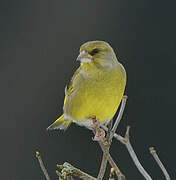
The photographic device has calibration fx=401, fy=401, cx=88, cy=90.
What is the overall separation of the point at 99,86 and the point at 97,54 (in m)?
0.13

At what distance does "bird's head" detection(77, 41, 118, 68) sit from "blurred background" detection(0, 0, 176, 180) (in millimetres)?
1244

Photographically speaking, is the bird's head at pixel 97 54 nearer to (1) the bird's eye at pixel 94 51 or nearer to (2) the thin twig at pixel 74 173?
(1) the bird's eye at pixel 94 51

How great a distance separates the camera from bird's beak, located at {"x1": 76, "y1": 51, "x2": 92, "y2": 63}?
4.74 feet

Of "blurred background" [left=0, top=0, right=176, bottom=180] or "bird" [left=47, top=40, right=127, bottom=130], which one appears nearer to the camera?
"bird" [left=47, top=40, right=127, bottom=130]

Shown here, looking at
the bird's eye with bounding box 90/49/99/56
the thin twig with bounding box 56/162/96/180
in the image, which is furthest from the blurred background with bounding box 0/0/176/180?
the thin twig with bounding box 56/162/96/180

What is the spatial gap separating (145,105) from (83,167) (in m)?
0.66

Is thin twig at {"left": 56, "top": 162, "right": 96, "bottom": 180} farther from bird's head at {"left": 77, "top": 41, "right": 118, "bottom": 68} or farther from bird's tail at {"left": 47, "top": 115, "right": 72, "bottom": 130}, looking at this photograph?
bird's tail at {"left": 47, "top": 115, "right": 72, "bottom": 130}

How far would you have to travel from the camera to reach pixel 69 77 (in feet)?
10.00

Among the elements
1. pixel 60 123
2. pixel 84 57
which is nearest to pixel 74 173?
pixel 84 57

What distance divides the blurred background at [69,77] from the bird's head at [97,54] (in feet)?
4.08

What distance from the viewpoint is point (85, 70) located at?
165 cm

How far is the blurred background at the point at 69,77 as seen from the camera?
2.95 m

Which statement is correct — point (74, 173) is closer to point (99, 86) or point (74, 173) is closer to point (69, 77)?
point (99, 86)

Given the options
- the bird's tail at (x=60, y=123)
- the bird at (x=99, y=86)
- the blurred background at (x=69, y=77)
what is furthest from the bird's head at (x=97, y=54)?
the blurred background at (x=69, y=77)
